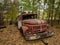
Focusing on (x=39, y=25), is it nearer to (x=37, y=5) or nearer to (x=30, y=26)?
(x=30, y=26)

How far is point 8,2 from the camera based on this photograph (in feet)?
26.5

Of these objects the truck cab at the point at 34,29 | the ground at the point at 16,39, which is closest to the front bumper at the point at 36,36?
the truck cab at the point at 34,29

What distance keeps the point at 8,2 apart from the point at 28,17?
2.17 metres

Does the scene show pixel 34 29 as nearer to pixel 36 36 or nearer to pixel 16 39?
pixel 36 36

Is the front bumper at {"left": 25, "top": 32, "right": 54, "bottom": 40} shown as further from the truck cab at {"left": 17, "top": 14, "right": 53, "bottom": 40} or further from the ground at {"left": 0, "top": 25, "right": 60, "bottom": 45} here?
the ground at {"left": 0, "top": 25, "right": 60, "bottom": 45}

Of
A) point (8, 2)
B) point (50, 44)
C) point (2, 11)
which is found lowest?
point (50, 44)

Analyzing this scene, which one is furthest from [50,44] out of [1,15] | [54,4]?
[1,15]

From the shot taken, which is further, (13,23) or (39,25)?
(13,23)

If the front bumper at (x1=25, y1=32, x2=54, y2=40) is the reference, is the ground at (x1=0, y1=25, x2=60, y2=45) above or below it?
below

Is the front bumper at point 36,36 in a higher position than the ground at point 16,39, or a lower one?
higher

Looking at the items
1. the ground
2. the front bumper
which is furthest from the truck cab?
the ground

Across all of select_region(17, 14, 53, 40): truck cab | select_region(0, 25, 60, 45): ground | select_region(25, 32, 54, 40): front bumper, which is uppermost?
select_region(17, 14, 53, 40): truck cab

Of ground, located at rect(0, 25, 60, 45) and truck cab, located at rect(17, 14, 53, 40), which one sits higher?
truck cab, located at rect(17, 14, 53, 40)

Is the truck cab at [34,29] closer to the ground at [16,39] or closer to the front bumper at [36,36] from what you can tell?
the front bumper at [36,36]
